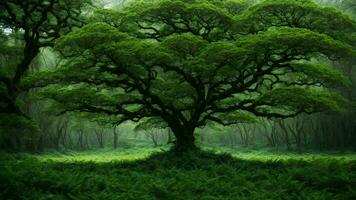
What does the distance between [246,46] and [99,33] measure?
7072 mm

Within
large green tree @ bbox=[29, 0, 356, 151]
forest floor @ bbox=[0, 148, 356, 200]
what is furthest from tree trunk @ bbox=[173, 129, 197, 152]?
forest floor @ bbox=[0, 148, 356, 200]

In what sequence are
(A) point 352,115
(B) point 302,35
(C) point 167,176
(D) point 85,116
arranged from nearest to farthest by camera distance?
(C) point 167,176 → (B) point 302,35 → (D) point 85,116 → (A) point 352,115

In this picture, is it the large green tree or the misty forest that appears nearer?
the misty forest

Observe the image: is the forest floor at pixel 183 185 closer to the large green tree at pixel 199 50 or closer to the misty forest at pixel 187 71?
the misty forest at pixel 187 71

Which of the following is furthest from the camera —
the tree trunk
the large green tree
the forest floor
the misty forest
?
the tree trunk

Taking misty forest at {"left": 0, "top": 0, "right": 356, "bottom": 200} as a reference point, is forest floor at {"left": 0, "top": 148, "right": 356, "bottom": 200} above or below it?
below

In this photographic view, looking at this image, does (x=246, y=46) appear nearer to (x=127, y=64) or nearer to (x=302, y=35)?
(x=302, y=35)

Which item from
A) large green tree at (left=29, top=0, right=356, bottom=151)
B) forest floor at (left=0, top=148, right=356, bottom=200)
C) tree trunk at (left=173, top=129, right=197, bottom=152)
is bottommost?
forest floor at (left=0, top=148, right=356, bottom=200)

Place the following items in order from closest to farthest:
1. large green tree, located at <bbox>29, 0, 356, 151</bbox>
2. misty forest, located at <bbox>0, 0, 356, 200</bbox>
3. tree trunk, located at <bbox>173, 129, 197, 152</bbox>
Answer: misty forest, located at <bbox>0, 0, 356, 200</bbox>, large green tree, located at <bbox>29, 0, 356, 151</bbox>, tree trunk, located at <bbox>173, 129, 197, 152</bbox>

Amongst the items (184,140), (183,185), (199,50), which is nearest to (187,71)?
(199,50)

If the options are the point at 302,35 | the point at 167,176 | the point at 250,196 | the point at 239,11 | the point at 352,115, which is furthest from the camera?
the point at 352,115

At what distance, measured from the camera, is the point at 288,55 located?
22.0 m

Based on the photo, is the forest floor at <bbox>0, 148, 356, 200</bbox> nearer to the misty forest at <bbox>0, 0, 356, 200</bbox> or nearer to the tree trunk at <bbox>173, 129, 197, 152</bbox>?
the misty forest at <bbox>0, 0, 356, 200</bbox>

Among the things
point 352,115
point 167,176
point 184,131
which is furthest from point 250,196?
point 352,115
